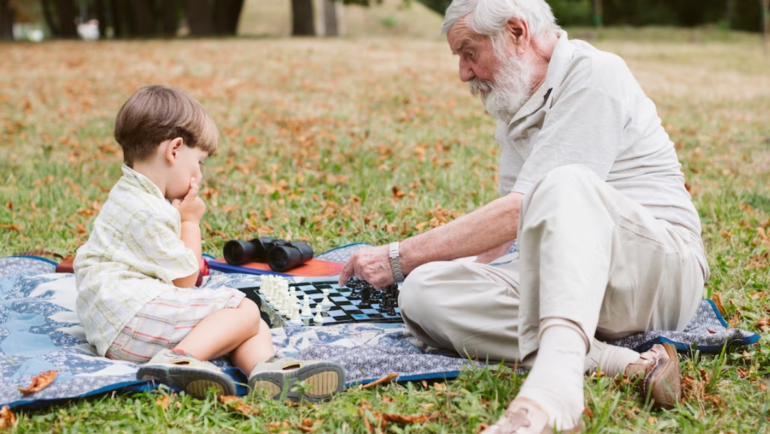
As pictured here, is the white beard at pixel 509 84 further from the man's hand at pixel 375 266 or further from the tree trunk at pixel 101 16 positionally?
the tree trunk at pixel 101 16

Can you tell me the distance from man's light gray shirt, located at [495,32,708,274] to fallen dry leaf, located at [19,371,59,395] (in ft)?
5.78

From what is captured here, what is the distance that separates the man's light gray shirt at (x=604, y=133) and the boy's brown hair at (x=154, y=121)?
1.30 meters

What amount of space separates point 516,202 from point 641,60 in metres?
17.0

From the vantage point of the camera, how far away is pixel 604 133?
2.84m

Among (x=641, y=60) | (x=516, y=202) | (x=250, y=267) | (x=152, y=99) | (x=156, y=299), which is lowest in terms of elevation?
(x=641, y=60)

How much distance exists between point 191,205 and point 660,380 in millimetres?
1937

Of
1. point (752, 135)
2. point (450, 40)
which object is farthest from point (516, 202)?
point (752, 135)

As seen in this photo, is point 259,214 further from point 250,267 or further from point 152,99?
point 152,99

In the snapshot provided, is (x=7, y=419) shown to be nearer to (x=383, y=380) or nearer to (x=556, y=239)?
(x=383, y=380)

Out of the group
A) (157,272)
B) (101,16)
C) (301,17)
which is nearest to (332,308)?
(157,272)

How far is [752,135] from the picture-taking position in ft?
30.7

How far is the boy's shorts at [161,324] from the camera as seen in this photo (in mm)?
2814

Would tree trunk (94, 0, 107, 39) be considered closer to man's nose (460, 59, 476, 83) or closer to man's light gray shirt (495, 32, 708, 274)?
man's nose (460, 59, 476, 83)

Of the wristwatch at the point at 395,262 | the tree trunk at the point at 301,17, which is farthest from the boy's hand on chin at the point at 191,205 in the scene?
the tree trunk at the point at 301,17
